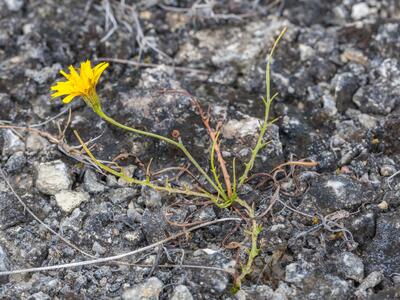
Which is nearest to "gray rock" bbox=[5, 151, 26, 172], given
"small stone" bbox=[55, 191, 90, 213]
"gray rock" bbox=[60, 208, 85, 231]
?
"small stone" bbox=[55, 191, 90, 213]

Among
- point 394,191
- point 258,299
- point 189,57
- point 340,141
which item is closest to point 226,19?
point 189,57

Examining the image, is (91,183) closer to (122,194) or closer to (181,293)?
(122,194)

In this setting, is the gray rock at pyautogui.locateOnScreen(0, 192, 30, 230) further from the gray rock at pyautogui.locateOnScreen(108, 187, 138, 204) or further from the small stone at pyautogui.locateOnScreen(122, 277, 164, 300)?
the small stone at pyautogui.locateOnScreen(122, 277, 164, 300)

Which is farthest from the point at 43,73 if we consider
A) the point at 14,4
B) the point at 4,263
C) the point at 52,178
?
the point at 4,263

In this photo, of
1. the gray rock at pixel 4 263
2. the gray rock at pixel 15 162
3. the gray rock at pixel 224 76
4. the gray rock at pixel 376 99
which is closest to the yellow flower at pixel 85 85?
the gray rock at pixel 15 162

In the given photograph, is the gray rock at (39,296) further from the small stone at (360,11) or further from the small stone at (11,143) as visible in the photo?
the small stone at (360,11)

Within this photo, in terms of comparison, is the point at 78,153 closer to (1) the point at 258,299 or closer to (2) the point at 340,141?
(1) the point at 258,299

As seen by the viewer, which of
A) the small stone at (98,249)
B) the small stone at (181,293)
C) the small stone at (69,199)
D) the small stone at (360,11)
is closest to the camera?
the small stone at (181,293)
